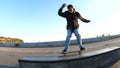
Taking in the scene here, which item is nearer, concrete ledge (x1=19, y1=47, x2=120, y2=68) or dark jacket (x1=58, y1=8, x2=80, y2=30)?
concrete ledge (x1=19, y1=47, x2=120, y2=68)

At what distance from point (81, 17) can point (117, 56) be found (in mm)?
2088

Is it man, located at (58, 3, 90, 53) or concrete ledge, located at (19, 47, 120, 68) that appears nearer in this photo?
concrete ledge, located at (19, 47, 120, 68)

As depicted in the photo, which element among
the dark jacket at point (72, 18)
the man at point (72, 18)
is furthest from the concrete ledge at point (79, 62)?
the dark jacket at point (72, 18)

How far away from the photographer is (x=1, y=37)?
53.7 metres

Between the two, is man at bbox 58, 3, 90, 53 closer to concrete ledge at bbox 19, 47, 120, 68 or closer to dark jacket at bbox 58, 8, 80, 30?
dark jacket at bbox 58, 8, 80, 30

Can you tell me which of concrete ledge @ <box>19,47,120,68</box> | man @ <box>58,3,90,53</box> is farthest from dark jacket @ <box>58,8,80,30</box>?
concrete ledge @ <box>19,47,120,68</box>

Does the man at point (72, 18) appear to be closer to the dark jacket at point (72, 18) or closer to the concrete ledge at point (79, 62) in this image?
the dark jacket at point (72, 18)

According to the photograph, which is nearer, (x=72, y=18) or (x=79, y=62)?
(x=79, y=62)

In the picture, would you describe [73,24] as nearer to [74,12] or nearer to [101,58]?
[74,12]

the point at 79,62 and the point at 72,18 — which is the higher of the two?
the point at 72,18

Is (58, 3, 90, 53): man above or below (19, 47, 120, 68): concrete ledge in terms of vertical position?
above

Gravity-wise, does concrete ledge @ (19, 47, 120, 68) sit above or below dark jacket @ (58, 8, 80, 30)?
below

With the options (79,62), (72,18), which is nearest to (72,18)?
(72,18)

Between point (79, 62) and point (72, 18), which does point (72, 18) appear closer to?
point (72, 18)
